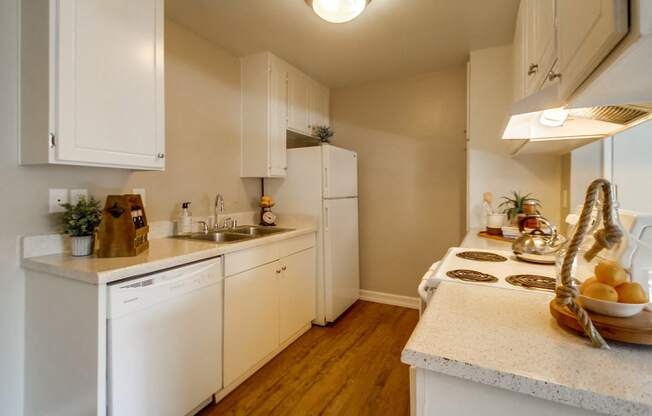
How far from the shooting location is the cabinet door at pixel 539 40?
1.12 meters

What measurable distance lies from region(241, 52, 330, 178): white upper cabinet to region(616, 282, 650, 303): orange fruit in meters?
2.33

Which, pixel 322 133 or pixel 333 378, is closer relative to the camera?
pixel 333 378

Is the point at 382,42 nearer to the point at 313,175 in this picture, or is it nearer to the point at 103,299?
the point at 313,175

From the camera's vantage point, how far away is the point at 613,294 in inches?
26.1

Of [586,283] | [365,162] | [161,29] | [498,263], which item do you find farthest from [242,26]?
[586,283]

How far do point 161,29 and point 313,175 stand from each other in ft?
4.87

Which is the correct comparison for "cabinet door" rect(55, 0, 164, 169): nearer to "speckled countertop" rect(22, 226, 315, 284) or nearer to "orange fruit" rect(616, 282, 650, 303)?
"speckled countertop" rect(22, 226, 315, 284)

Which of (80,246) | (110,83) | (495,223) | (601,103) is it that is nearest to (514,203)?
(495,223)

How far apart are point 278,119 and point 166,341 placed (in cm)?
190

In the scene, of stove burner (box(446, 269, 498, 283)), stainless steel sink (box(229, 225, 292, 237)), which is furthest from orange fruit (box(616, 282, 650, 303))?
stainless steel sink (box(229, 225, 292, 237))

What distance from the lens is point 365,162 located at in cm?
341

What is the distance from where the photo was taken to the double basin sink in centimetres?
222

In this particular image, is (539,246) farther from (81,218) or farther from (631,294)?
(81,218)

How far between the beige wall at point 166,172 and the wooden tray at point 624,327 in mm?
2090
